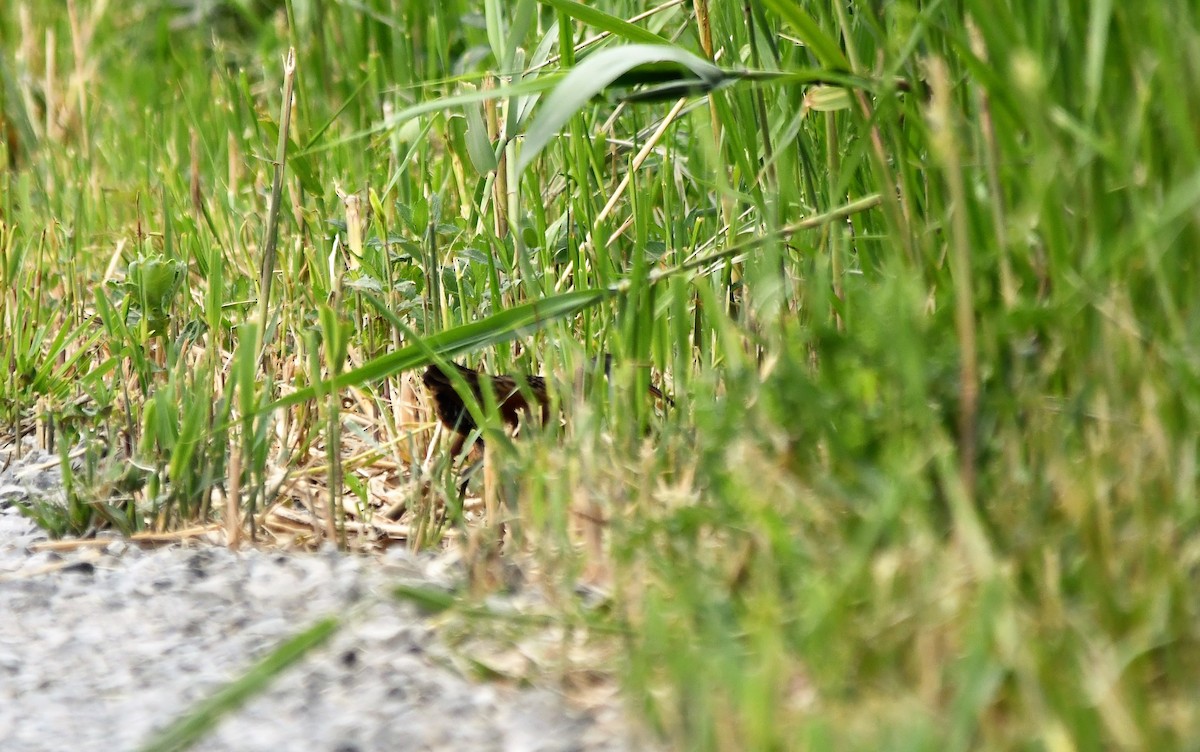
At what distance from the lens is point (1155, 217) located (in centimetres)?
125

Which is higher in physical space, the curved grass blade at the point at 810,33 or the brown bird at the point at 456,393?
the curved grass blade at the point at 810,33

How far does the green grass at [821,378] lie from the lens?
1.12m

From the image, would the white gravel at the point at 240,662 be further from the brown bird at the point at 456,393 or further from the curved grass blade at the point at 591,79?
the curved grass blade at the point at 591,79

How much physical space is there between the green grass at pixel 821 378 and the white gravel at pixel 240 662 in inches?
4.8

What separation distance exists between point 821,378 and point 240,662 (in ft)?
2.04

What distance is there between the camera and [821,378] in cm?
141

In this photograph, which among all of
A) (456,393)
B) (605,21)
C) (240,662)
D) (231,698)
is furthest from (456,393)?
(231,698)

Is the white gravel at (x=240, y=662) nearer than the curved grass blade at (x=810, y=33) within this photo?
Yes

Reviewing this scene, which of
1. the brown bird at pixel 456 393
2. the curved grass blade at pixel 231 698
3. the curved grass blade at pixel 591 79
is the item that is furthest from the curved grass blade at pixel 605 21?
the curved grass blade at pixel 231 698

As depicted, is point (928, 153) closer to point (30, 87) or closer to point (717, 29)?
point (717, 29)

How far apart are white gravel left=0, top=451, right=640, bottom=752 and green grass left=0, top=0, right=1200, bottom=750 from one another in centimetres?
12

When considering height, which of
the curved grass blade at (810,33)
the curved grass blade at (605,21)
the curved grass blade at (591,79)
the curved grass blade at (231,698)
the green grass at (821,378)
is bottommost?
the curved grass blade at (231,698)

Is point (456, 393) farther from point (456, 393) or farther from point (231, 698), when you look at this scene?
point (231, 698)

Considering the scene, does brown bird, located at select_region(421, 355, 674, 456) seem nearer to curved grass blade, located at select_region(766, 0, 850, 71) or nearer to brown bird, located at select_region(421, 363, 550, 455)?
brown bird, located at select_region(421, 363, 550, 455)
